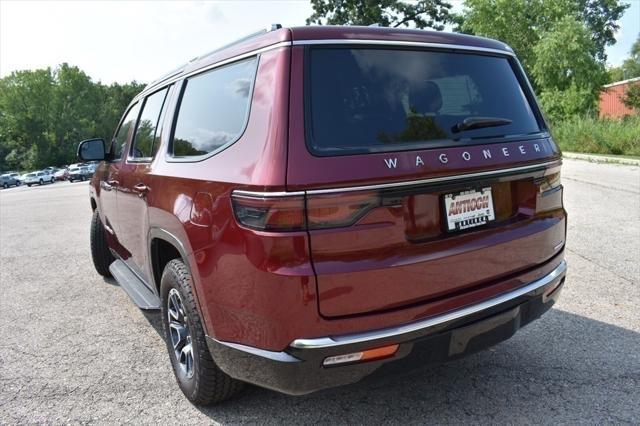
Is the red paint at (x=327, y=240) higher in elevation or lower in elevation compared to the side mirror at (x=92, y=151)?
lower

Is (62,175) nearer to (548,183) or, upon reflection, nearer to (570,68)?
(570,68)

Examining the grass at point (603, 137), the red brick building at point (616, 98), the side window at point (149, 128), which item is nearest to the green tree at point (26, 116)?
the red brick building at point (616, 98)

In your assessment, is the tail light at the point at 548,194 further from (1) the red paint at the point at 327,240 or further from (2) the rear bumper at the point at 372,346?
(2) the rear bumper at the point at 372,346

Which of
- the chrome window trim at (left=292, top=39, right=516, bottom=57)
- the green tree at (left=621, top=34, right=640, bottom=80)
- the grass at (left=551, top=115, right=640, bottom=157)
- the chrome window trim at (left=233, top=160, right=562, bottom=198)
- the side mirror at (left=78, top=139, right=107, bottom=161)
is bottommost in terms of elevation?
the grass at (left=551, top=115, right=640, bottom=157)

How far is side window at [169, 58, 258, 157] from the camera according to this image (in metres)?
2.37

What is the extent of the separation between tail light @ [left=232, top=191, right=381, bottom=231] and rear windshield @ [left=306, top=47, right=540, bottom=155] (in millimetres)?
203

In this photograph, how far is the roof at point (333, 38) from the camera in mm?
2211

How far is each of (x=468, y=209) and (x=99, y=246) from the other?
4.34 meters

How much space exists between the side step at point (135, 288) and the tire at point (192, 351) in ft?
1.34

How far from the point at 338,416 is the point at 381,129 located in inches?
59.9

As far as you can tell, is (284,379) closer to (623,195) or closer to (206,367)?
(206,367)

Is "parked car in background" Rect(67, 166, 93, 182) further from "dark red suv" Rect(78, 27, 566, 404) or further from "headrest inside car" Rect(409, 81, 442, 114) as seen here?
"headrest inside car" Rect(409, 81, 442, 114)

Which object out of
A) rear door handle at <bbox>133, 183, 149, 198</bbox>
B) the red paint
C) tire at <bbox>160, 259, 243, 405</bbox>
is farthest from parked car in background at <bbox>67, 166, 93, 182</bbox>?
the red paint

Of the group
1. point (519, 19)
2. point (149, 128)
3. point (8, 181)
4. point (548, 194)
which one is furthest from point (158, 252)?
point (8, 181)
